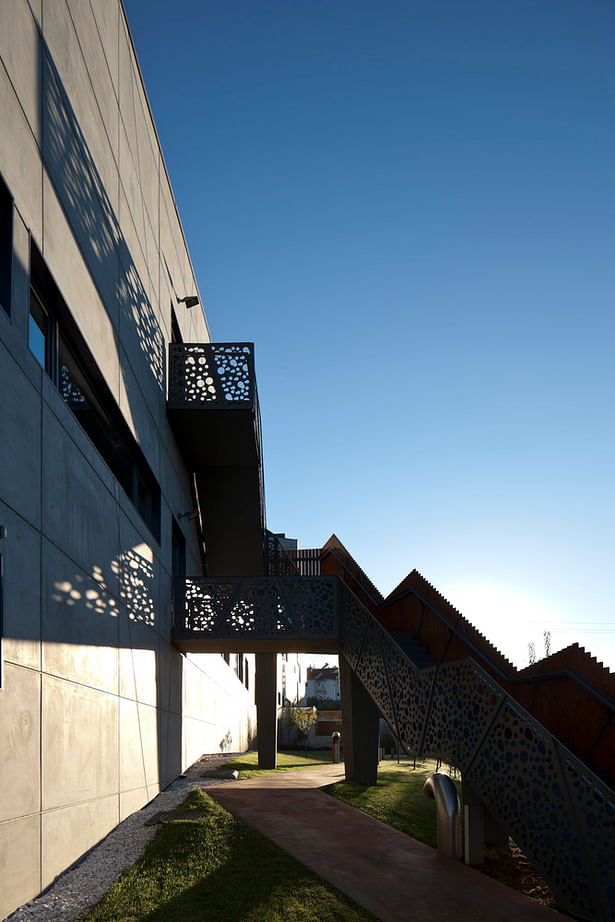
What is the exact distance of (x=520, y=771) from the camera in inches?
318

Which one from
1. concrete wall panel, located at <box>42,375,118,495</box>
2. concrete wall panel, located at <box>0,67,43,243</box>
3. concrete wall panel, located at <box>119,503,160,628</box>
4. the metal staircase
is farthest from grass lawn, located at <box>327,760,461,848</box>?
concrete wall panel, located at <box>0,67,43,243</box>

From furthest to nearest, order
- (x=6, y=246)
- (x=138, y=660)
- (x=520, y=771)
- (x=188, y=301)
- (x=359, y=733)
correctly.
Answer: (x=188, y=301)
(x=359, y=733)
(x=138, y=660)
(x=520, y=771)
(x=6, y=246)

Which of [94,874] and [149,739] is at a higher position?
[149,739]

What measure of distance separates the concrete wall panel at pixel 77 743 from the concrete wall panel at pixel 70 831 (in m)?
0.10

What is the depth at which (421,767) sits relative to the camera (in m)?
21.9

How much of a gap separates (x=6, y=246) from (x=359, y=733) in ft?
40.5

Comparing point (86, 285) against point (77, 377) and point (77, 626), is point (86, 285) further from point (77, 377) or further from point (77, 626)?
point (77, 626)

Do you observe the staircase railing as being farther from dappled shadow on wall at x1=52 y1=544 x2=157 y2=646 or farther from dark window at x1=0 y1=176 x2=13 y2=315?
dark window at x1=0 y1=176 x2=13 y2=315

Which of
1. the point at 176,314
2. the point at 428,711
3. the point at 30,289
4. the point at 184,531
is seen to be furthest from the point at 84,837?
the point at 176,314

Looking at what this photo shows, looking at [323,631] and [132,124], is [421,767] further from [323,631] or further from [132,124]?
[132,124]

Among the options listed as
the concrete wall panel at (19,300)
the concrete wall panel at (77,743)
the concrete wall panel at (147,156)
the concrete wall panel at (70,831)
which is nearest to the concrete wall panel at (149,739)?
the concrete wall panel at (77,743)

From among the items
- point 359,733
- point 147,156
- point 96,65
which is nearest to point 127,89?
point 147,156

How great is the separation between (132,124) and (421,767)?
17.3 metres

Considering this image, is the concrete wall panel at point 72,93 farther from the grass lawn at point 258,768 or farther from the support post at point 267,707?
the support post at point 267,707
